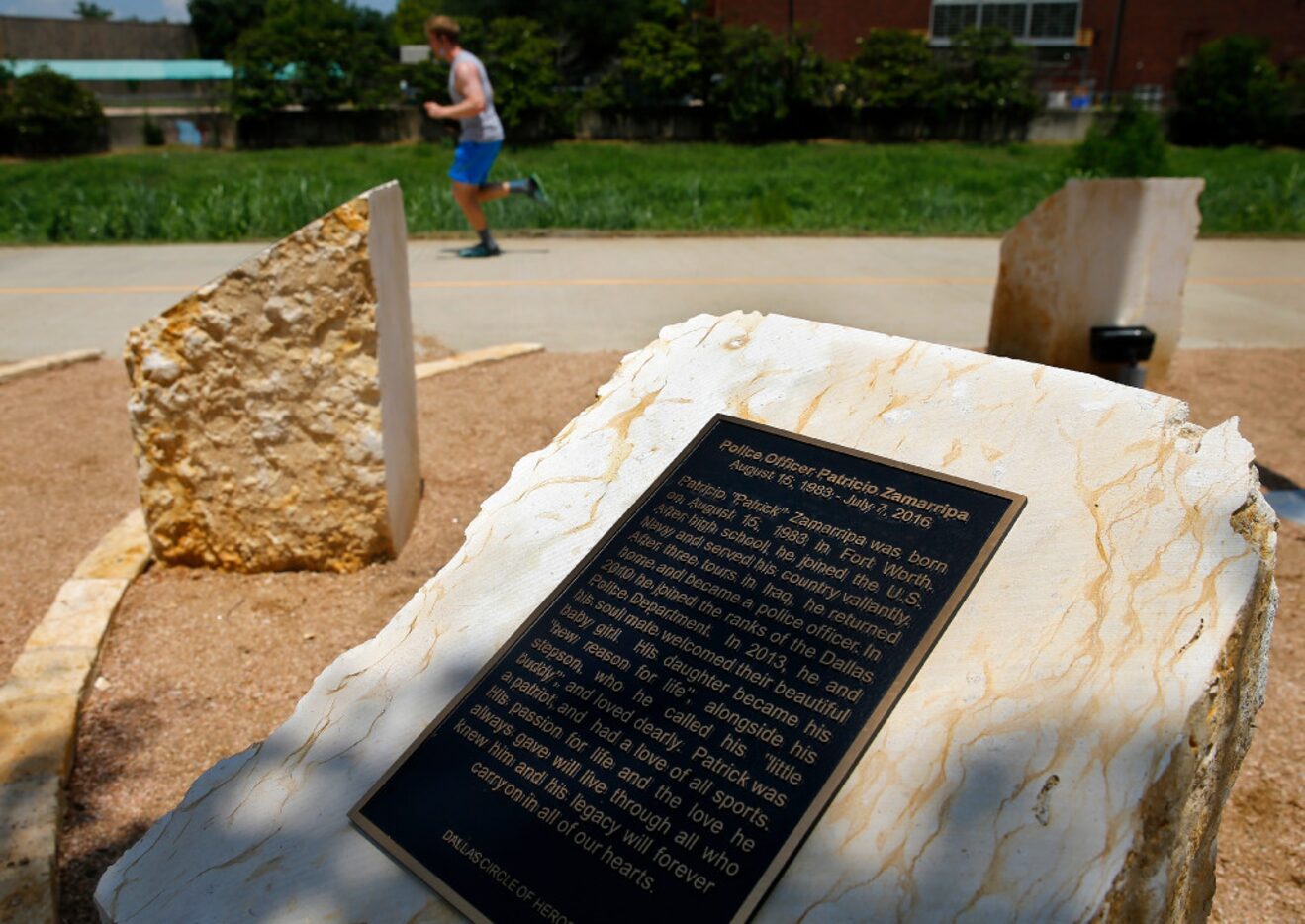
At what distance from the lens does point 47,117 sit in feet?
93.7

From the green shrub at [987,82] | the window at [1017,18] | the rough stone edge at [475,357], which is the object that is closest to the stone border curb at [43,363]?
the rough stone edge at [475,357]

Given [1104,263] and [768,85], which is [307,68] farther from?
[1104,263]

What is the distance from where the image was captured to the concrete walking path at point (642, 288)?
7426mm

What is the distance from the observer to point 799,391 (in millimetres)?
2549

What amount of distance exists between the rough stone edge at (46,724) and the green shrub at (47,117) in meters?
29.8

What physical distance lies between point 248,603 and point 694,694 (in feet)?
7.97

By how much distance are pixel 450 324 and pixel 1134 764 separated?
20.9ft

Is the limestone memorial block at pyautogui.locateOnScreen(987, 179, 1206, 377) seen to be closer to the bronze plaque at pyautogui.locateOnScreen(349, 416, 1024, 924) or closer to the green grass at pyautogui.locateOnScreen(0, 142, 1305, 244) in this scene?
the bronze plaque at pyautogui.locateOnScreen(349, 416, 1024, 924)

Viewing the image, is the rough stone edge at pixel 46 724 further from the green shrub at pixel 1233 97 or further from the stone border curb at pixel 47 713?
the green shrub at pixel 1233 97

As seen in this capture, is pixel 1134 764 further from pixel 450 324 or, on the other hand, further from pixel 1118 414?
pixel 450 324

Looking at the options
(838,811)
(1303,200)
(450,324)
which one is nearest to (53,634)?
(838,811)

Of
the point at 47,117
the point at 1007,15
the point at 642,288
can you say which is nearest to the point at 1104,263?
the point at 642,288

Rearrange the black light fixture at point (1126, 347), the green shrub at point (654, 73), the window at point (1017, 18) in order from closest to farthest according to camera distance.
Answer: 1. the black light fixture at point (1126, 347)
2. the green shrub at point (654, 73)
3. the window at point (1017, 18)

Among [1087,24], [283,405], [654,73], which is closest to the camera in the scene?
[283,405]
